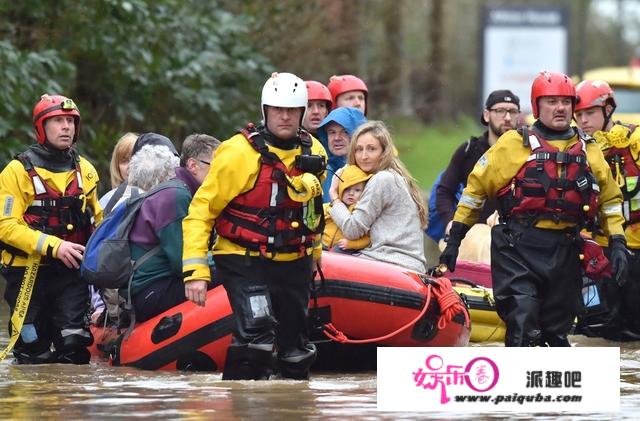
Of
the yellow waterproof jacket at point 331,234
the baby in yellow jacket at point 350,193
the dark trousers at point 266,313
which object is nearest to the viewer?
the dark trousers at point 266,313

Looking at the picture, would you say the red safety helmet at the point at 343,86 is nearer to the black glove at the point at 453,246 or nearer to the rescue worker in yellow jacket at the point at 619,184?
the rescue worker in yellow jacket at the point at 619,184

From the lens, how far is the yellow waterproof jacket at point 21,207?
10.1 meters

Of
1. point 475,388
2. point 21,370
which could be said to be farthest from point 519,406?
point 21,370

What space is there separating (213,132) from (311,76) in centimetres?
402

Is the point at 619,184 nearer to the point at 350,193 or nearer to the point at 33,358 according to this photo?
the point at 350,193

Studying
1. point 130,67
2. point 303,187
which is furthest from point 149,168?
point 130,67

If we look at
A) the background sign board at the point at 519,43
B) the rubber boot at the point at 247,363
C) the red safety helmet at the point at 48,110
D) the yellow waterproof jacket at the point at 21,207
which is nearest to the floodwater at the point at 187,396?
the rubber boot at the point at 247,363

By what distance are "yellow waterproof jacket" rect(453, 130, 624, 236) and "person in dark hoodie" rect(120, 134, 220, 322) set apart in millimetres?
1608

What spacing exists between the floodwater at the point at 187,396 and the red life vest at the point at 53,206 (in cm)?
88

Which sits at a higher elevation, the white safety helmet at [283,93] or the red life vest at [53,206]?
the white safety helmet at [283,93]

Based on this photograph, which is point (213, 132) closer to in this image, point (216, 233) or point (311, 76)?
point (311, 76)

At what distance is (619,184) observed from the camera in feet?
37.5

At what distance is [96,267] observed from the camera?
9727mm

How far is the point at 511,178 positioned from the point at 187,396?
242 cm
